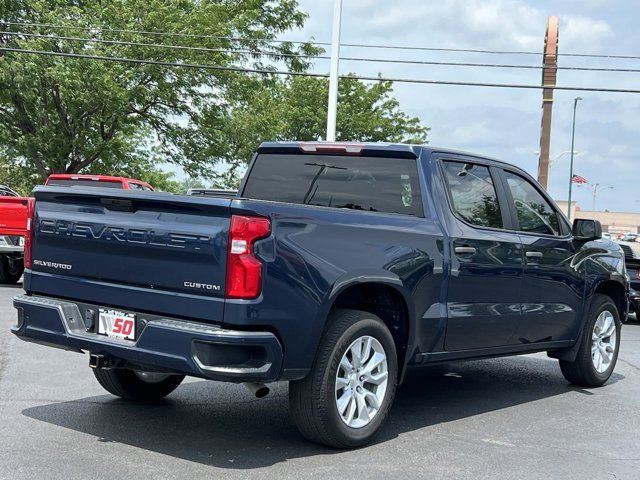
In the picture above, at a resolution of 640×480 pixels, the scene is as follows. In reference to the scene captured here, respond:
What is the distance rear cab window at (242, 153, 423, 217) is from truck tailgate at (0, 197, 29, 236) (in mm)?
9275

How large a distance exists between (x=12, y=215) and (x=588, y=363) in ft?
34.7

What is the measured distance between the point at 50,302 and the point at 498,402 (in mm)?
3711

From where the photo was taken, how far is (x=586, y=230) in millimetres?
7285

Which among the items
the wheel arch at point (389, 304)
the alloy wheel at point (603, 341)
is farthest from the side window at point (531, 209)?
the wheel arch at point (389, 304)

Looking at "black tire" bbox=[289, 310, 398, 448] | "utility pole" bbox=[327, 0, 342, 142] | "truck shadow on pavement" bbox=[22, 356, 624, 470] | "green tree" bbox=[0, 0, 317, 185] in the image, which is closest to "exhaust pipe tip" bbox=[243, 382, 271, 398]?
"black tire" bbox=[289, 310, 398, 448]

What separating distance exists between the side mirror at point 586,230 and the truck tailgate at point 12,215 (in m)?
10.3

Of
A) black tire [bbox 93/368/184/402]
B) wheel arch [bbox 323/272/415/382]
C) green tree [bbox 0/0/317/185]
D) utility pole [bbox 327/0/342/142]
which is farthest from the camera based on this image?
green tree [bbox 0/0/317/185]

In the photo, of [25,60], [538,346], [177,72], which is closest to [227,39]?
[177,72]

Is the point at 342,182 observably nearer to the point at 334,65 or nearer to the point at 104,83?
the point at 334,65

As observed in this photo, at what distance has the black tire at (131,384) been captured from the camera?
6043 mm

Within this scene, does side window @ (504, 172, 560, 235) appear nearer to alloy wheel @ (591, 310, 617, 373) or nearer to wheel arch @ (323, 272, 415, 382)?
alloy wheel @ (591, 310, 617, 373)

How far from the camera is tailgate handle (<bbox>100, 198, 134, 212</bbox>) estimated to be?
4.85 metres

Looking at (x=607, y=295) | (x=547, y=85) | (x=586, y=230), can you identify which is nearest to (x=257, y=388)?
(x=586, y=230)

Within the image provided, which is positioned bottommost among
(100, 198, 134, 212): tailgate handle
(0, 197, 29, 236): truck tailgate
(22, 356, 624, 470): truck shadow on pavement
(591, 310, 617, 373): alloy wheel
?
(22, 356, 624, 470): truck shadow on pavement
